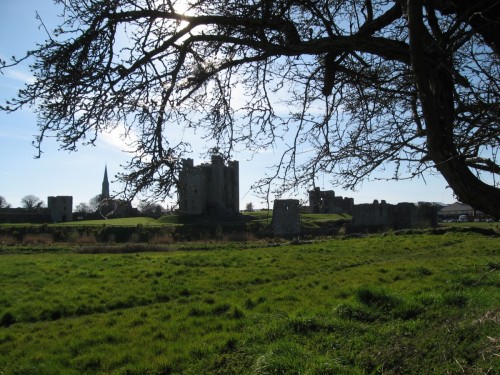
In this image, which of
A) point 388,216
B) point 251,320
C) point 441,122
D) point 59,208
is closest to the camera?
point 441,122

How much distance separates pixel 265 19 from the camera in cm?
401

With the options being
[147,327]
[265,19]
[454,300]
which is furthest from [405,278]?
[265,19]

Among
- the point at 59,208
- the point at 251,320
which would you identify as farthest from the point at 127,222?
the point at 251,320

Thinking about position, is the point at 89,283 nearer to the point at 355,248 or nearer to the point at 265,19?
the point at 265,19

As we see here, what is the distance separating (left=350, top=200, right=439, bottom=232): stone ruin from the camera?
4047 centimetres

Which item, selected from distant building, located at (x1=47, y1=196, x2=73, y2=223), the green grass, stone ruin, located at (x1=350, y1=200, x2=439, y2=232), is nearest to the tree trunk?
stone ruin, located at (x1=350, y1=200, x2=439, y2=232)

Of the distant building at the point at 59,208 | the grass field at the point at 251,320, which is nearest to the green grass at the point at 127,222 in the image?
the distant building at the point at 59,208

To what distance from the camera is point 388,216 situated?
43.4 metres

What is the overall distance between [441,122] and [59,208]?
5449cm

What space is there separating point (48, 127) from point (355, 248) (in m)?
17.7

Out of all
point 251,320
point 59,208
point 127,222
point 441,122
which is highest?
point 59,208

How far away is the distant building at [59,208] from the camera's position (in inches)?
2071

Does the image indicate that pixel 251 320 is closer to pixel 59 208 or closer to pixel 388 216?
pixel 388 216

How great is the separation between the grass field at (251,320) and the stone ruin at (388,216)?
91.7 feet
